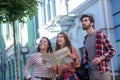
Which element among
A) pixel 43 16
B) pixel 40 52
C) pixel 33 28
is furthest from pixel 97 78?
pixel 33 28

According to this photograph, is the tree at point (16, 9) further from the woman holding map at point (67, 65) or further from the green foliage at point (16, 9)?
the woman holding map at point (67, 65)

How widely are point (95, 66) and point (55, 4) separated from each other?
14906 mm

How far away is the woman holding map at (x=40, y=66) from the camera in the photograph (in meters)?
5.74

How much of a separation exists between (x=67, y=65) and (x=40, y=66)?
51 cm

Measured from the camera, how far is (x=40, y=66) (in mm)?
5766

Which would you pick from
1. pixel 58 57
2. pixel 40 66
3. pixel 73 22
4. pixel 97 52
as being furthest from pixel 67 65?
pixel 73 22

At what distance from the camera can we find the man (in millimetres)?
4773

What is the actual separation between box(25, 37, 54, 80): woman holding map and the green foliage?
19.6ft

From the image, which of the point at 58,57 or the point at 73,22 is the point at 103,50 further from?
the point at 73,22

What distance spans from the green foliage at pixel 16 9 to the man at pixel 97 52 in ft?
22.9

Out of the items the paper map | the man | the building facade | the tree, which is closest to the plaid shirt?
the man

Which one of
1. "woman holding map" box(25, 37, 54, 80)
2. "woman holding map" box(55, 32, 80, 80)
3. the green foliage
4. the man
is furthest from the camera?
the green foliage

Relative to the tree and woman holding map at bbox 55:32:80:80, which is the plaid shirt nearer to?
woman holding map at bbox 55:32:80:80

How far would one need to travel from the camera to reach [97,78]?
483 centimetres
